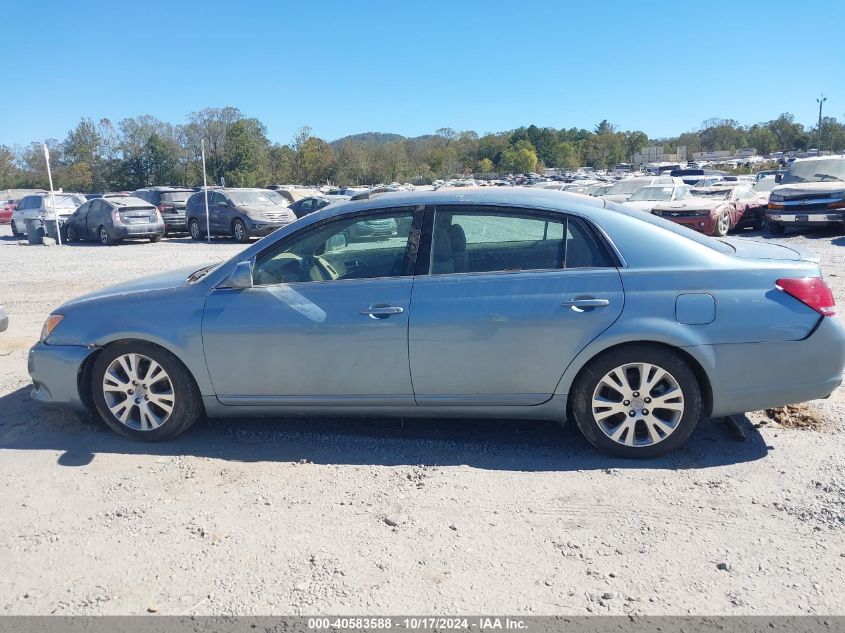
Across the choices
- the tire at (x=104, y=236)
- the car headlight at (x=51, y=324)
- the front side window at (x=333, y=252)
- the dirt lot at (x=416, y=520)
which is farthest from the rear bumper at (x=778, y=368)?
the tire at (x=104, y=236)

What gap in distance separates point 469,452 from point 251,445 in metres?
1.48

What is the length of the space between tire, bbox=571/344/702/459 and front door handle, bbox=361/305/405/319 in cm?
119

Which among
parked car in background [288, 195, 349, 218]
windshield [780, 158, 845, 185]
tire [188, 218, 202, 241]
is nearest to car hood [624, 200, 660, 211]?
windshield [780, 158, 845, 185]

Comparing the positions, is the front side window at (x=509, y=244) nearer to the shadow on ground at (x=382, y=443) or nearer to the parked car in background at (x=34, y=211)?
the shadow on ground at (x=382, y=443)

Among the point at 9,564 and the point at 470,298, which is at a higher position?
the point at 470,298

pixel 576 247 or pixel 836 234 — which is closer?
pixel 576 247

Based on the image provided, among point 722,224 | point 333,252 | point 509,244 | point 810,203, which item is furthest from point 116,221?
point 509,244

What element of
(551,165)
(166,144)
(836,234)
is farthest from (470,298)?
(551,165)

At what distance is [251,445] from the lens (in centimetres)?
475

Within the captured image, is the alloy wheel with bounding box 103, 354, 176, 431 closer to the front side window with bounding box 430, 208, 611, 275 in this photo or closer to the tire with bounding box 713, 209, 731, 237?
the front side window with bounding box 430, 208, 611, 275

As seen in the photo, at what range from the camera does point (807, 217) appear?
16531mm

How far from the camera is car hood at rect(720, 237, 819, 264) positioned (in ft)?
14.6

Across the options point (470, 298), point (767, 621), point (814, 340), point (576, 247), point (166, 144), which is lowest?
point (767, 621)

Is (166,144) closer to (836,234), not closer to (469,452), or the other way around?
(836,234)
